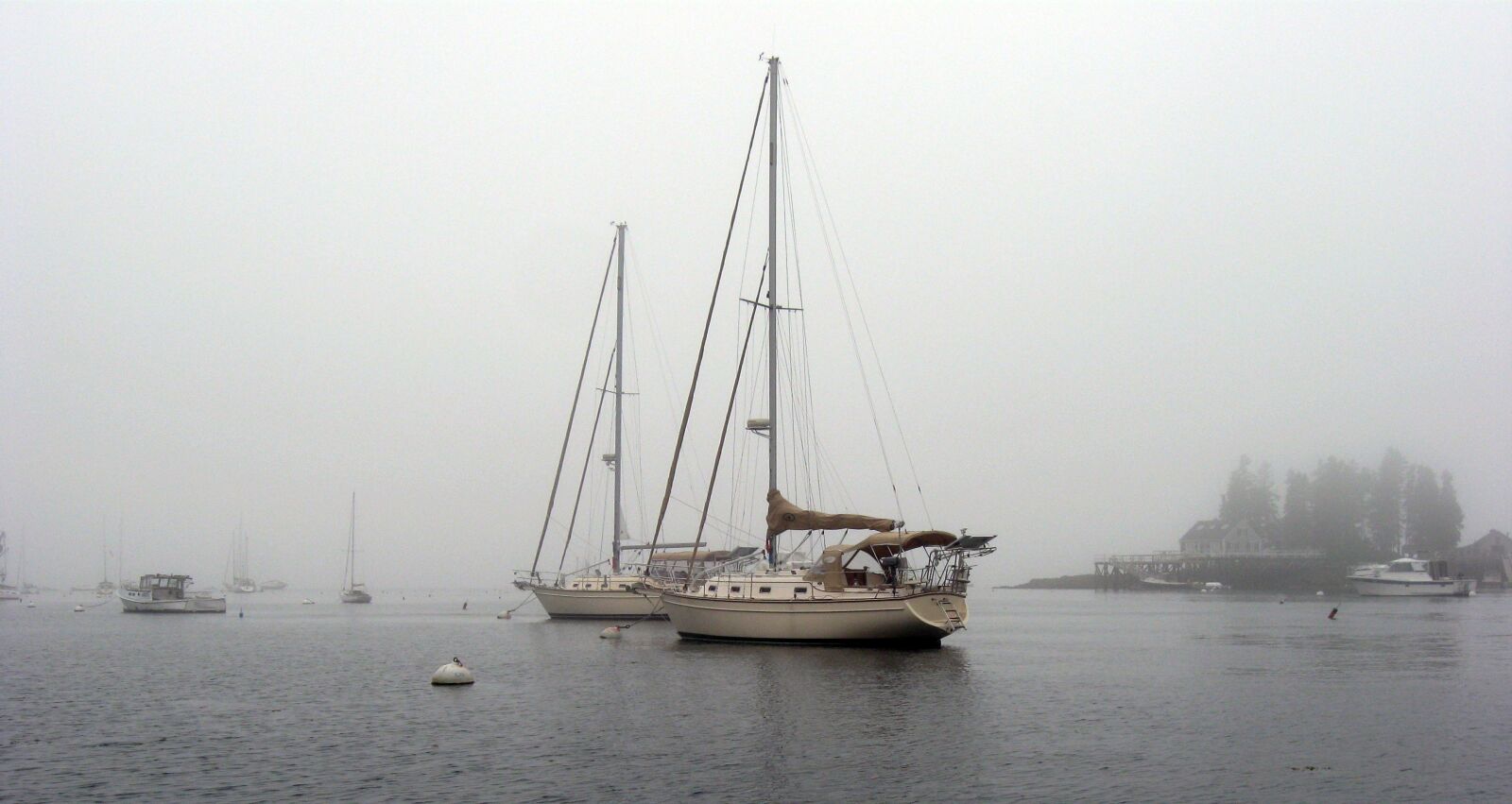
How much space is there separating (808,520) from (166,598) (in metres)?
80.7

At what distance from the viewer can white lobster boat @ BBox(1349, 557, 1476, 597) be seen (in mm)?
136625

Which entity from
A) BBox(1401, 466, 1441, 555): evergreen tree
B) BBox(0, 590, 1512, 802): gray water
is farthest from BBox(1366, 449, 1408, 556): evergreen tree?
BBox(0, 590, 1512, 802): gray water

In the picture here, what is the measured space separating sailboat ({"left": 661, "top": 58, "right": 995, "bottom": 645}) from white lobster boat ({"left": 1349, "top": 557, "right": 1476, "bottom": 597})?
357 ft

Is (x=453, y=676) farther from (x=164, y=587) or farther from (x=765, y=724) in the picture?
(x=164, y=587)

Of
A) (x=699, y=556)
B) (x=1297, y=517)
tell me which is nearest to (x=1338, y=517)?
(x=1297, y=517)

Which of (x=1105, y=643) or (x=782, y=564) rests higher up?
(x=782, y=564)

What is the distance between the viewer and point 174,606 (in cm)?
10700

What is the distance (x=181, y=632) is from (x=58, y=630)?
13298 mm

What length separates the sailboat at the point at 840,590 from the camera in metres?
48.8

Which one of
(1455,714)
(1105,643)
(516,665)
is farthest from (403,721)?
(1105,643)

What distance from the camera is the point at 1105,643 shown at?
63.8 metres

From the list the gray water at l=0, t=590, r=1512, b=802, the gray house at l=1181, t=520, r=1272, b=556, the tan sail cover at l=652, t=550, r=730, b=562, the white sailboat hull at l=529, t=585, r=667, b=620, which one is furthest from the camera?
the gray house at l=1181, t=520, r=1272, b=556

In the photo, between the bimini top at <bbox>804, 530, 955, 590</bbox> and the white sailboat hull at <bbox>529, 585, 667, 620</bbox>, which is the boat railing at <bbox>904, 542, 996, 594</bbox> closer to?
the bimini top at <bbox>804, 530, 955, 590</bbox>

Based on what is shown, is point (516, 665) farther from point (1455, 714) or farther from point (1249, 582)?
point (1249, 582)
